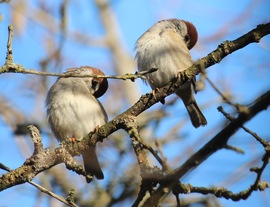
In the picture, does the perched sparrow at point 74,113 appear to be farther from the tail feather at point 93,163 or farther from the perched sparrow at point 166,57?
the perched sparrow at point 166,57

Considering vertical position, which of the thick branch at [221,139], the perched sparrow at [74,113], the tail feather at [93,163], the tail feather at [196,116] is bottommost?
the thick branch at [221,139]

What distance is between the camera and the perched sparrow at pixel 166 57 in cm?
471

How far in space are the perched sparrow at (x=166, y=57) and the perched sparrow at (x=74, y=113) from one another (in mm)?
620

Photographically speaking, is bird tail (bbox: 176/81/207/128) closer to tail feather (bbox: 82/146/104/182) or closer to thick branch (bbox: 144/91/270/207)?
tail feather (bbox: 82/146/104/182)

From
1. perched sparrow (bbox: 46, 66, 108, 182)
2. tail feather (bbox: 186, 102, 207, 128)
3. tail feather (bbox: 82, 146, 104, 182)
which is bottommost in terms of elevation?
tail feather (bbox: 82, 146, 104, 182)

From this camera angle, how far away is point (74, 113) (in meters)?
4.45

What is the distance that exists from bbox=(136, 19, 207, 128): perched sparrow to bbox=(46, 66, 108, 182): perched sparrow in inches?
24.4

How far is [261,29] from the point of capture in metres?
2.63

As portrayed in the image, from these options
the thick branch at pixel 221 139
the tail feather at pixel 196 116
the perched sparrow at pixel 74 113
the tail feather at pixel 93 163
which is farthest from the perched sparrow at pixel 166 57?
the thick branch at pixel 221 139

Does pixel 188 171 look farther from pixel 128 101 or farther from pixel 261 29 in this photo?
pixel 128 101

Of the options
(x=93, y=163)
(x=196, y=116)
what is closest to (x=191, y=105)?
(x=196, y=116)

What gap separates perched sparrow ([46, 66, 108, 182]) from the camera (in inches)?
175

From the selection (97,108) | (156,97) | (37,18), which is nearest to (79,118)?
(97,108)

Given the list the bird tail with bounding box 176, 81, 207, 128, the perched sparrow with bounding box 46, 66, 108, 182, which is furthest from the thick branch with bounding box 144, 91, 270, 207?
the bird tail with bounding box 176, 81, 207, 128
